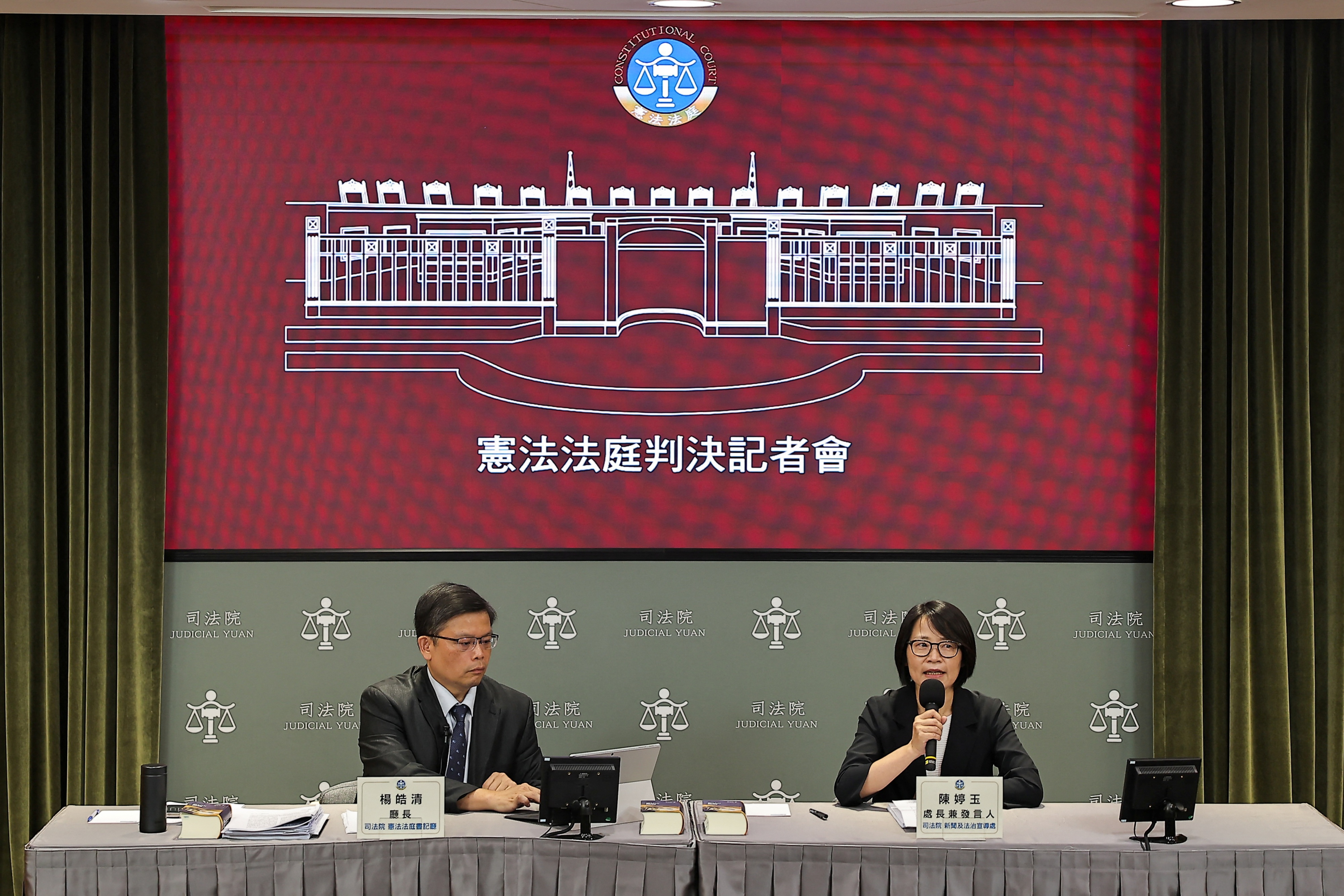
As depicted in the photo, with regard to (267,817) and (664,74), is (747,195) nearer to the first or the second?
(664,74)

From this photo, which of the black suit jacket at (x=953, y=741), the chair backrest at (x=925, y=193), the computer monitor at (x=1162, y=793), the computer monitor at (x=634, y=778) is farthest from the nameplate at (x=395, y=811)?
the chair backrest at (x=925, y=193)

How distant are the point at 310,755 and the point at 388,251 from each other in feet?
5.83

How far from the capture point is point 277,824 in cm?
306

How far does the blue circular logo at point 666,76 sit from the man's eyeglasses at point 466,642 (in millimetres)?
1949

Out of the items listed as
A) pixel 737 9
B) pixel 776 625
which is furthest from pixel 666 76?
pixel 776 625

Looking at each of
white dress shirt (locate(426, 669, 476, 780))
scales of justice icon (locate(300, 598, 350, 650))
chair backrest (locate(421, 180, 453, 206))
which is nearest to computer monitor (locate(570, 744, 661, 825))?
white dress shirt (locate(426, 669, 476, 780))

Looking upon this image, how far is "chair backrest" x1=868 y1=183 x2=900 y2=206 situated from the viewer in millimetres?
4359

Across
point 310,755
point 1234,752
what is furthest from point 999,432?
point 310,755

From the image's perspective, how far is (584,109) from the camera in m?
4.33

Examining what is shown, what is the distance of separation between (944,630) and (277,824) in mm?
1830

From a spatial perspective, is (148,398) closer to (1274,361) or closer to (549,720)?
(549,720)

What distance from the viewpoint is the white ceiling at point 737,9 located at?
3986 millimetres

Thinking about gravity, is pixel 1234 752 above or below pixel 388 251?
below

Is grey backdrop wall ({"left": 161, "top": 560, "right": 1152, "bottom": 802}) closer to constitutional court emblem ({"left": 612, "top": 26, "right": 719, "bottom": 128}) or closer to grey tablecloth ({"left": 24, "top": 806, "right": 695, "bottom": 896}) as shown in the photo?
grey tablecloth ({"left": 24, "top": 806, "right": 695, "bottom": 896})
